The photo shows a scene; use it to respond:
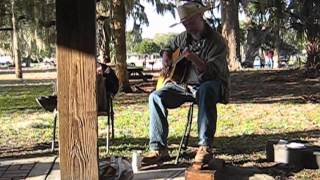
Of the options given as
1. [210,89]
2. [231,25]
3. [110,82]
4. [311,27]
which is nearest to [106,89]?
[110,82]

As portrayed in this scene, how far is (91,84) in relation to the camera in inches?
127

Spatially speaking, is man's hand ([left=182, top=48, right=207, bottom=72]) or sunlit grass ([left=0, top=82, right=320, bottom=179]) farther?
sunlit grass ([left=0, top=82, right=320, bottom=179])

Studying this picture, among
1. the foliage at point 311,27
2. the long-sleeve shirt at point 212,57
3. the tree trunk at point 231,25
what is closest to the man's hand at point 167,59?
the long-sleeve shirt at point 212,57

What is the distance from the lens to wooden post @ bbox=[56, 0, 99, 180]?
3180 mm

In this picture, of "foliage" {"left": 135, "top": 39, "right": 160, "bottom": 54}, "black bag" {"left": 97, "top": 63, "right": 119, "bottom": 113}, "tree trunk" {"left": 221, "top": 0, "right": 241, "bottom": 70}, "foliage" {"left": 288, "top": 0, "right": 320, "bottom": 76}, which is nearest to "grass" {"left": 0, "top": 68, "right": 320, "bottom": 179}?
"black bag" {"left": 97, "top": 63, "right": 119, "bottom": 113}

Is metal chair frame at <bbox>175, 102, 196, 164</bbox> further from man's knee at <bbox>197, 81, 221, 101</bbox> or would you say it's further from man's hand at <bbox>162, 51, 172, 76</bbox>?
man's knee at <bbox>197, 81, 221, 101</bbox>

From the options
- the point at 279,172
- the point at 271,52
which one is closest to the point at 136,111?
the point at 279,172

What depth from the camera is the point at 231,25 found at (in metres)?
22.2

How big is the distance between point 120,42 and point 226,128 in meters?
7.78

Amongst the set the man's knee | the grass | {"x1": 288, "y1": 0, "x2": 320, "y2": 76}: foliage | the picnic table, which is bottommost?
the grass

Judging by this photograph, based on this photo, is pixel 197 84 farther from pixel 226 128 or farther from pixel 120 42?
pixel 120 42

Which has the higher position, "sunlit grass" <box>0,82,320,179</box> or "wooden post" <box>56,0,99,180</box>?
"wooden post" <box>56,0,99,180</box>

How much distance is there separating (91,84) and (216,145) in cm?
302

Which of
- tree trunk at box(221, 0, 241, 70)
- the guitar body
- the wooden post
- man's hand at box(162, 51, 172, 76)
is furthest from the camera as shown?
tree trunk at box(221, 0, 241, 70)
